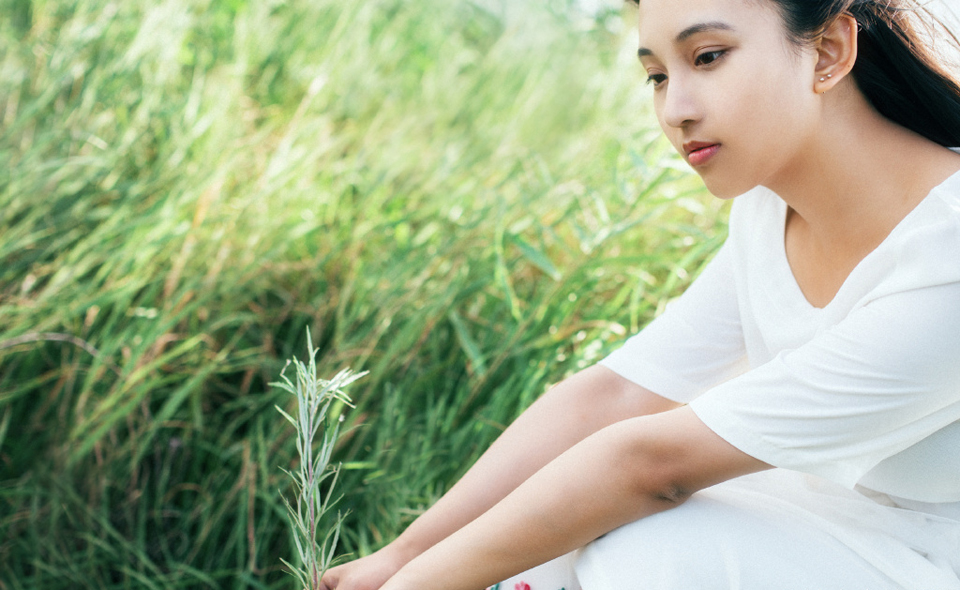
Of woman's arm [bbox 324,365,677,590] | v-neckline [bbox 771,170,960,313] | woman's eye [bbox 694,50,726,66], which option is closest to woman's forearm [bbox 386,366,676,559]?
woman's arm [bbox 324,365,677,590]

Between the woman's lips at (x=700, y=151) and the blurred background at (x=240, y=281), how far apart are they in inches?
25.9

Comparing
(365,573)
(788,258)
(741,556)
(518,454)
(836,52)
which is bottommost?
(365,573)

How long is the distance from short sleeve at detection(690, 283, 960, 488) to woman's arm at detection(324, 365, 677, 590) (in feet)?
1.15

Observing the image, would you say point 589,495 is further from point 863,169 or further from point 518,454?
point 863,169

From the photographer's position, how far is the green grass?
1.59m

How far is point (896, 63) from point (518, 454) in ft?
2.43

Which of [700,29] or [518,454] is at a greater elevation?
[700,29]

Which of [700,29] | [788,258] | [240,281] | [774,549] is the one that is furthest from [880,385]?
[240,281]

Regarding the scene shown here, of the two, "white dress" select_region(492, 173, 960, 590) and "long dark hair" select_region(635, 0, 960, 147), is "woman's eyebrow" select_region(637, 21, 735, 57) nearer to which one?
"long dark hair" select_region(635, 0, 960, 147)

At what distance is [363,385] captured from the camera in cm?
171

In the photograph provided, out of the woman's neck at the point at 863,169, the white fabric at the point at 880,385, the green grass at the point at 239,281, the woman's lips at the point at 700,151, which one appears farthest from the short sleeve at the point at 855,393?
the green grass at the point at 239,281

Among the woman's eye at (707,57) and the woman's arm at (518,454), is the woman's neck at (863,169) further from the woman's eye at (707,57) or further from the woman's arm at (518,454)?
the woman's arm at (518,454)

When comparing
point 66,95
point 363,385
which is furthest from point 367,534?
point 66,95

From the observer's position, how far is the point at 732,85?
96cm
